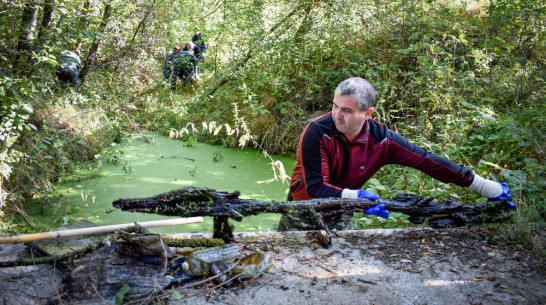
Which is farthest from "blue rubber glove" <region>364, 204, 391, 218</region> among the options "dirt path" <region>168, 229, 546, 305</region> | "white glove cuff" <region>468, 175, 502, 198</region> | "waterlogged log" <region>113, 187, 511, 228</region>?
"white glove cuff" <region>468, 175, 502, 198</region>

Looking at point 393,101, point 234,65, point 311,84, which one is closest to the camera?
point 393,101

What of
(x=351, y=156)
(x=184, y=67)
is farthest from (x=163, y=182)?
(x=184, y=67)

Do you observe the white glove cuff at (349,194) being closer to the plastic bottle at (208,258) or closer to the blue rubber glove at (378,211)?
the blue rubber glove at (378,211)

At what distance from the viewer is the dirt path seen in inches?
72.4

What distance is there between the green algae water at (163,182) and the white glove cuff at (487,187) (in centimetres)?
185

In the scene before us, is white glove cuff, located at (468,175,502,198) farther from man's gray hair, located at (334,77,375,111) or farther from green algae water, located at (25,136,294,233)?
green algae water, located at (25,136,294,233)

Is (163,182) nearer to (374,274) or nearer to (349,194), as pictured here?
(349,194)

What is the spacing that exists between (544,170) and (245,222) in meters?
2.75

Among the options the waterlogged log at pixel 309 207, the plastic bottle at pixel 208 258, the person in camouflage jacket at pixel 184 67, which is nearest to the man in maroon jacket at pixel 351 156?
the waterlogged log at pixel 309 207

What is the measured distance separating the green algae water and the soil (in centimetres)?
148

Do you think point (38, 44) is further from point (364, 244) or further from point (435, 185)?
point (435, 185)

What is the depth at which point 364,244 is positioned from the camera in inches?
93.4

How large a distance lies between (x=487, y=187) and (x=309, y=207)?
47.4 inches

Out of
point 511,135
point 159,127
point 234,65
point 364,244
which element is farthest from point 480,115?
point 159,127
